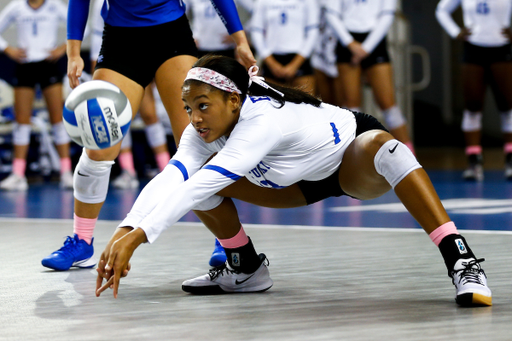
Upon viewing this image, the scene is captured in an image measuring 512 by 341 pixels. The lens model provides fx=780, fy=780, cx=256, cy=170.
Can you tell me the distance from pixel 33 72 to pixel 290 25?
107 inches

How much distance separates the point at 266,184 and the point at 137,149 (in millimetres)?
6910

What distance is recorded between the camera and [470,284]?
93.1 inches

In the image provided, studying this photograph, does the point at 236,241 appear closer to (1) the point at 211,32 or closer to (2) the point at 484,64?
(2) the point at 484,64

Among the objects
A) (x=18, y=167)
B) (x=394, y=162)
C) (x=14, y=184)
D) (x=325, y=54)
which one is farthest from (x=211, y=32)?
(x=394, y=162)

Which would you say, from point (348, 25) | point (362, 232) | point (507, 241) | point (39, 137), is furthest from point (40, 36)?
point (507, 241)

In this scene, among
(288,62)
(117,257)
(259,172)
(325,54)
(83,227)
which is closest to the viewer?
(117,257)

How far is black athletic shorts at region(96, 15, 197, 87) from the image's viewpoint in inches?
129

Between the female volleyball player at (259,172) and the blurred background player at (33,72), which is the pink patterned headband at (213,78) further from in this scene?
the blurred background player at (33,72)

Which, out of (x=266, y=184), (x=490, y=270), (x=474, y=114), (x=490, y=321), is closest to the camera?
(x=490, y=321)

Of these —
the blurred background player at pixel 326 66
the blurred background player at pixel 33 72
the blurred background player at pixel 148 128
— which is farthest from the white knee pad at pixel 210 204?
Answer: the blurred background player at pixel 326 66

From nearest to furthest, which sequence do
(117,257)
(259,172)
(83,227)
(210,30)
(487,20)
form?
(117,257) → (259,172) → (83,227) → (487,20) → (210,30)

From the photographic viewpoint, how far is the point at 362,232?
13.8ft

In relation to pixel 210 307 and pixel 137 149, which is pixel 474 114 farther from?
pixel 210 307

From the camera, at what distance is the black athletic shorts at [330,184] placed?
2777 millimetres
